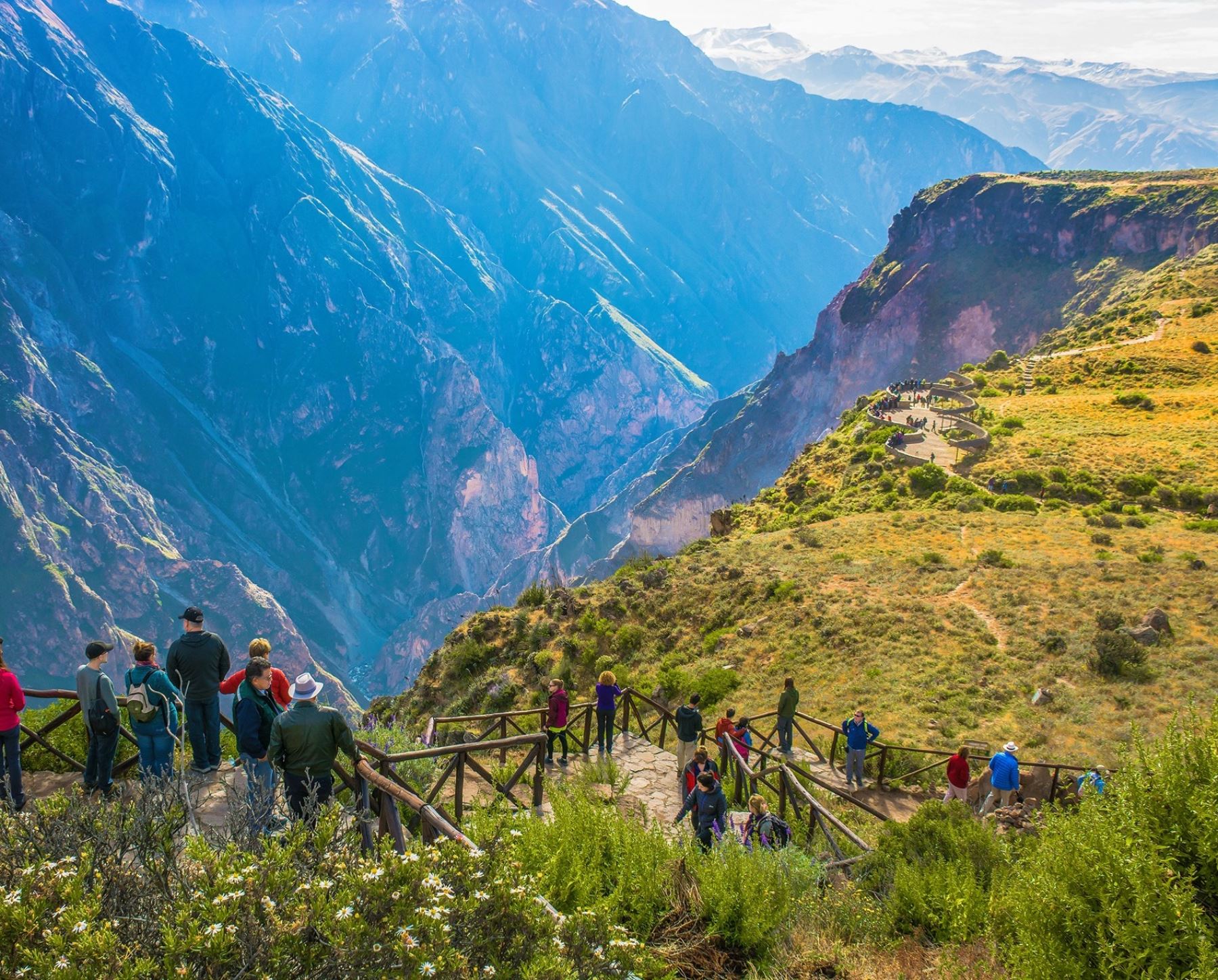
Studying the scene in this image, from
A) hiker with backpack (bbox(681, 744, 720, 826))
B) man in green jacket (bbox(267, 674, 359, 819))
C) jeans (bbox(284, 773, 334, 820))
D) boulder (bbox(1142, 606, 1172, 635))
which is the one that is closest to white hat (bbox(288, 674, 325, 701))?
man in green jacket (bbox(267, 674, 359, 819))

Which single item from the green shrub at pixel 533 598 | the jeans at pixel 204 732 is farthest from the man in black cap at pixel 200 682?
the green shrub at pixel 533 598

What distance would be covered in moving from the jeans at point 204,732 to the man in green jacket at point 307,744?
2.05 m

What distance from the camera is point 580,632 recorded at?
2314cm

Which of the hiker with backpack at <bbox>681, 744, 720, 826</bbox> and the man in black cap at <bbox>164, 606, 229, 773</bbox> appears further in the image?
the hiker with backpack at <bbox>681, 744, 720, 826</bbox>

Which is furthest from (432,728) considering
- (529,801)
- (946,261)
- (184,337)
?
(184,337)

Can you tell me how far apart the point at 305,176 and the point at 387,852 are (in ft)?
702

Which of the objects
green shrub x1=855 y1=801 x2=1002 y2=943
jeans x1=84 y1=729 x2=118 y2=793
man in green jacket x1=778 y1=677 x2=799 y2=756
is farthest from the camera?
man in green jacket x1=778 y1=677 x2=799 y2=756

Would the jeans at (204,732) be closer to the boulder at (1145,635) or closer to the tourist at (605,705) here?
the tourist at (605,705)

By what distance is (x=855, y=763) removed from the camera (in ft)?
39.8

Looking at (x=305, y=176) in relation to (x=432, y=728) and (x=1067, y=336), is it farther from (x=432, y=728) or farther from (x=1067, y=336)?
(x=432, y=728)

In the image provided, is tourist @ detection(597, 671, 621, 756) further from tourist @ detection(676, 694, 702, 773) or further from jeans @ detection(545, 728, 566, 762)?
tourist @ detection(676, 694, 702, 773)

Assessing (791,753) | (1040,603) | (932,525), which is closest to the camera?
(791,753)

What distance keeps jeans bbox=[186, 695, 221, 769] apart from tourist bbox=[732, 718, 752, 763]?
638 centimetres

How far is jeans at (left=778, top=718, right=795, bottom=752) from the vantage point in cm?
1321
